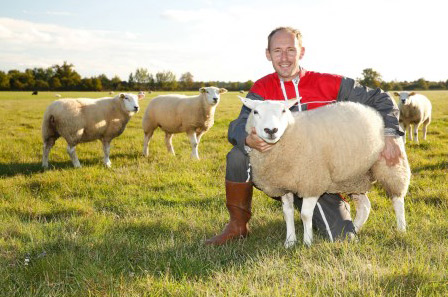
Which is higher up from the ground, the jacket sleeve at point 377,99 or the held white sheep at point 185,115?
the jacket sleeve at point 377,99

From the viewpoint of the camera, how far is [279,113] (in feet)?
9.51

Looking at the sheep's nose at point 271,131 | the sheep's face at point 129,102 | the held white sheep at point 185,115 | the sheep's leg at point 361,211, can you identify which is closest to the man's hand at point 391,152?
the sheep's leg at point 361,211

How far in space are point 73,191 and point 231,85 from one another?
69647 millimetres

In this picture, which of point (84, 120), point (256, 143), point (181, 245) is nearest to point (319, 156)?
point (256, 143)

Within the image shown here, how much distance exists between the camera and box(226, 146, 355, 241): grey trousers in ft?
11.0

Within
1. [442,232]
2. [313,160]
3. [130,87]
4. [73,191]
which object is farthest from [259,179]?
[130,87]

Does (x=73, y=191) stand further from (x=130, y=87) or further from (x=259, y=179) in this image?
(x=130, y=87)

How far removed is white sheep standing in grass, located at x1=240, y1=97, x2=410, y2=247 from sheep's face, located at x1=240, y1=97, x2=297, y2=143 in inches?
0.5

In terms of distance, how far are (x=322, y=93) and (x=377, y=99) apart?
18.6 inches

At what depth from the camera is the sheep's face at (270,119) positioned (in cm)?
277

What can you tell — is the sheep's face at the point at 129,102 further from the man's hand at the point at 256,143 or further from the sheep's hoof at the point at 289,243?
the sheep's hoof at the point at 289,243

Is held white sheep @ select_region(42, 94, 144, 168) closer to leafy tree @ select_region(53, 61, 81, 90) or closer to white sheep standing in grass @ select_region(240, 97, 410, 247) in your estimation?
white sheep standing in grass @ select_region(240, 97, 410, 247)

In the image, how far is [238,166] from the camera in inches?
136

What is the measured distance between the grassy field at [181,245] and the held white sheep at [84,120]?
133 cm
